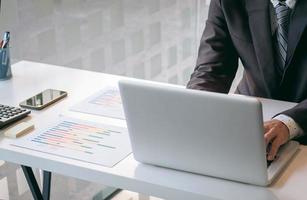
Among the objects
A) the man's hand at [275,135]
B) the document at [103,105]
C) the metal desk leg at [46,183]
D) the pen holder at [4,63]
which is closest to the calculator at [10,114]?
the document at [103,105]

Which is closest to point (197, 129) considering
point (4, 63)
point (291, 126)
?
point (291, 126)

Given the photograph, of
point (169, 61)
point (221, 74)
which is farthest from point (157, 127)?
point (169, 61)

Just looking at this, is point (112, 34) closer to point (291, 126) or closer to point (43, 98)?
point (43, 98)

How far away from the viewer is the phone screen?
6.90 ft

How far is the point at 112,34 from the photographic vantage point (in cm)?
561

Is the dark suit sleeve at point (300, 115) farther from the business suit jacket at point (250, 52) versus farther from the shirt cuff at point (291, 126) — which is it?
the business suit jacket at point (250, 52)

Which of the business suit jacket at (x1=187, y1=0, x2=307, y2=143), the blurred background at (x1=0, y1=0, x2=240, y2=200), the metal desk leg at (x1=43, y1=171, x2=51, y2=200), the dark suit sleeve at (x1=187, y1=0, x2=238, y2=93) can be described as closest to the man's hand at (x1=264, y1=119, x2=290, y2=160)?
the business suit jacket at (x1=187, y1=0, x2=307, y2=143)

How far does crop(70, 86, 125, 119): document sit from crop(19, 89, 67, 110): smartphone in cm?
10

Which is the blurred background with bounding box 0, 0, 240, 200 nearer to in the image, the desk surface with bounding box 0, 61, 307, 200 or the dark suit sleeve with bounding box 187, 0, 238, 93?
the dark suit sleeve with bounding box 187, 0, 238, 93

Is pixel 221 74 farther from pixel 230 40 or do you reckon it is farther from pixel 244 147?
pixel 244 147

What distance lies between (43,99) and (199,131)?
2.72ft

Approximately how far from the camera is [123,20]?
6086 mm

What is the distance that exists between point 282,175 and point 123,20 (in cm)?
465

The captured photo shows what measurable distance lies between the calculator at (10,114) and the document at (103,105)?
0.17m
